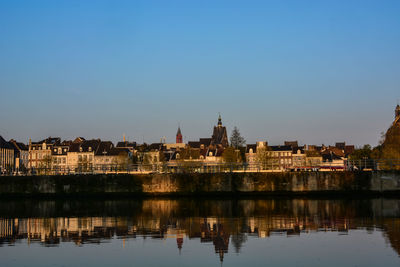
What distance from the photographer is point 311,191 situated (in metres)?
47.5

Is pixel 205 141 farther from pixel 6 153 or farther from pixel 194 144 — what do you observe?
pixel 6 153

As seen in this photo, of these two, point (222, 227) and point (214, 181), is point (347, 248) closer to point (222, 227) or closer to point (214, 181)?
point (222, 227)

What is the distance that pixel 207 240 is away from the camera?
1900 centimetres

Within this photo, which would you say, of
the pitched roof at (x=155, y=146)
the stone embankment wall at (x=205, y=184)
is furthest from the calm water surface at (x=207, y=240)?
the pitched roof at (x=155, y=146)

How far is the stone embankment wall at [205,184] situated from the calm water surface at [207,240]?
1866 cm

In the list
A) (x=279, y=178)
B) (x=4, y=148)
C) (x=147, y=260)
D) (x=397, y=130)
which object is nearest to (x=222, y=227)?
(x=147, y=260)

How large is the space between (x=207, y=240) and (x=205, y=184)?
30.6 meters

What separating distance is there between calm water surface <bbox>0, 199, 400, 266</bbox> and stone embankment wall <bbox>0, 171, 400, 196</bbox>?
735 inches

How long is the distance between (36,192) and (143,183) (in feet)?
36.6

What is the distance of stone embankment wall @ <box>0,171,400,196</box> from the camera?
4678 centimetres

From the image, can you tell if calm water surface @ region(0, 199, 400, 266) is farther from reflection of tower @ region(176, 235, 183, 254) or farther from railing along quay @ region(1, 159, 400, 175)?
railing along quay @ region(1, 159, 400, 175)

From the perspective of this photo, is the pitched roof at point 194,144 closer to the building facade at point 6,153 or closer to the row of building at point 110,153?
the row of building at point 110,153

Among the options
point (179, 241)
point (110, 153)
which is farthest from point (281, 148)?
point (179, 241)

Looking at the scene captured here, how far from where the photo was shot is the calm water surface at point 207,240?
50.7 feet
